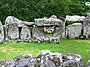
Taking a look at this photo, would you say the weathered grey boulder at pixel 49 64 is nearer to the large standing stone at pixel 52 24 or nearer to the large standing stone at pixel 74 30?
the large standing stone at pixel 52 24

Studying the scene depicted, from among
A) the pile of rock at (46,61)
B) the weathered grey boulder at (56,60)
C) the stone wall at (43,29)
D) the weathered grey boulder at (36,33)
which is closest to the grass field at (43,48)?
the stone wall at (43,29)

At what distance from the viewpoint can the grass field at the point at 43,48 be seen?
15.6m

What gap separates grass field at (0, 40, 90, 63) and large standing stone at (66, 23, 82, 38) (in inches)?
58.0

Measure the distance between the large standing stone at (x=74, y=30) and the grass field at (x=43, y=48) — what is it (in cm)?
147

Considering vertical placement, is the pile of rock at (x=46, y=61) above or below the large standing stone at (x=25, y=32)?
above

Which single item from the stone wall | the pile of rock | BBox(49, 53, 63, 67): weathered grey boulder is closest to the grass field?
the stone wall

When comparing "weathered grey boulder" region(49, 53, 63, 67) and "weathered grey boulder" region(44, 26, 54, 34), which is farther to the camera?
"weathered grey boulder" region(44, 26, 54, 34)

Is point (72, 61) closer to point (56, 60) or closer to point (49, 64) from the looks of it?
point (56, 60)

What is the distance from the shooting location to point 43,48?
17000mm

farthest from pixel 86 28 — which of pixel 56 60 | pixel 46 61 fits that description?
pixel 46 61

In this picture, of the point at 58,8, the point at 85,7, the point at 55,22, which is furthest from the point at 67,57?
the point at 85,7

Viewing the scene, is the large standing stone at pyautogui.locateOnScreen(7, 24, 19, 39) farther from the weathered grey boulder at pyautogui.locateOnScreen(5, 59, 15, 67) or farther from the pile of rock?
the weathered grey boulder at pyautogui.locateOnScreen(5, 59, 15, 67)

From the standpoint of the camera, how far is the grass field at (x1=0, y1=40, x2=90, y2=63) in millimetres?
15633

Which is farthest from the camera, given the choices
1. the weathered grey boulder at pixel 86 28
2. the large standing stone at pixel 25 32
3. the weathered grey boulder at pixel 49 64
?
the weathered grey boulder at pixel 86 28
